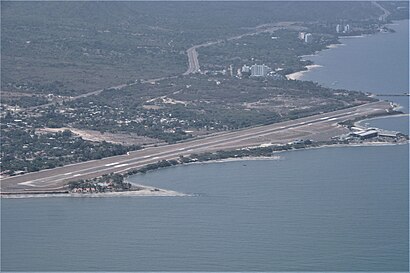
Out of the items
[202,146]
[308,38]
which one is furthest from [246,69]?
[202,146]

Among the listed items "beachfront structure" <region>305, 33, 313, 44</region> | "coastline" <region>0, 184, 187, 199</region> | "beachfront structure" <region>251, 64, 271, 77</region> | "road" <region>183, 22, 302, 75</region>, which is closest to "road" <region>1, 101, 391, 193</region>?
"coastline" <region>0, 184, 187, 199</region>

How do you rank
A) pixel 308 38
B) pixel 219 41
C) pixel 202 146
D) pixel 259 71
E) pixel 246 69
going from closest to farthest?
pixel 202 146 < pixel 259 71 < pixel 246 69 < pixel 219 41 < pixel 308 38

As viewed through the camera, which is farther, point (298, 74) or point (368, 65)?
point (368, 65)

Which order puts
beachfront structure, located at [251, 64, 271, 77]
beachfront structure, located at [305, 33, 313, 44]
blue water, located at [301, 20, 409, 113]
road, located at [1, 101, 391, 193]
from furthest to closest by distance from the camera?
beachfront structure, located at [305, 33, 313, 44]
beachfront structure, located at [251, 64, 271, 77]
blue water, located at [301, 20, 409, 113]
road, located at [1, 101, 391, 193]

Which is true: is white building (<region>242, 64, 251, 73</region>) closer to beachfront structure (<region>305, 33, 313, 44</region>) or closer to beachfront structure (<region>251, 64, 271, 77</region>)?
beachfront structure (<region>251, 64, 271, 77</region>)

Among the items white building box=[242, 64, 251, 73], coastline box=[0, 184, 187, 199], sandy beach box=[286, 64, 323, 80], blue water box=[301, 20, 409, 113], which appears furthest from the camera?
white building box=[242, 64, 251, 73]

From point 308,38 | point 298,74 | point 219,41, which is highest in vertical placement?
point 219,41

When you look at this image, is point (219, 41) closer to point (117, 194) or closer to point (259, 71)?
point (259, 71)

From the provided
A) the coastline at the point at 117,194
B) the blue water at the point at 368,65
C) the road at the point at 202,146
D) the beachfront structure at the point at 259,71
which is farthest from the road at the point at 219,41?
the coastline at the point at 117,194
